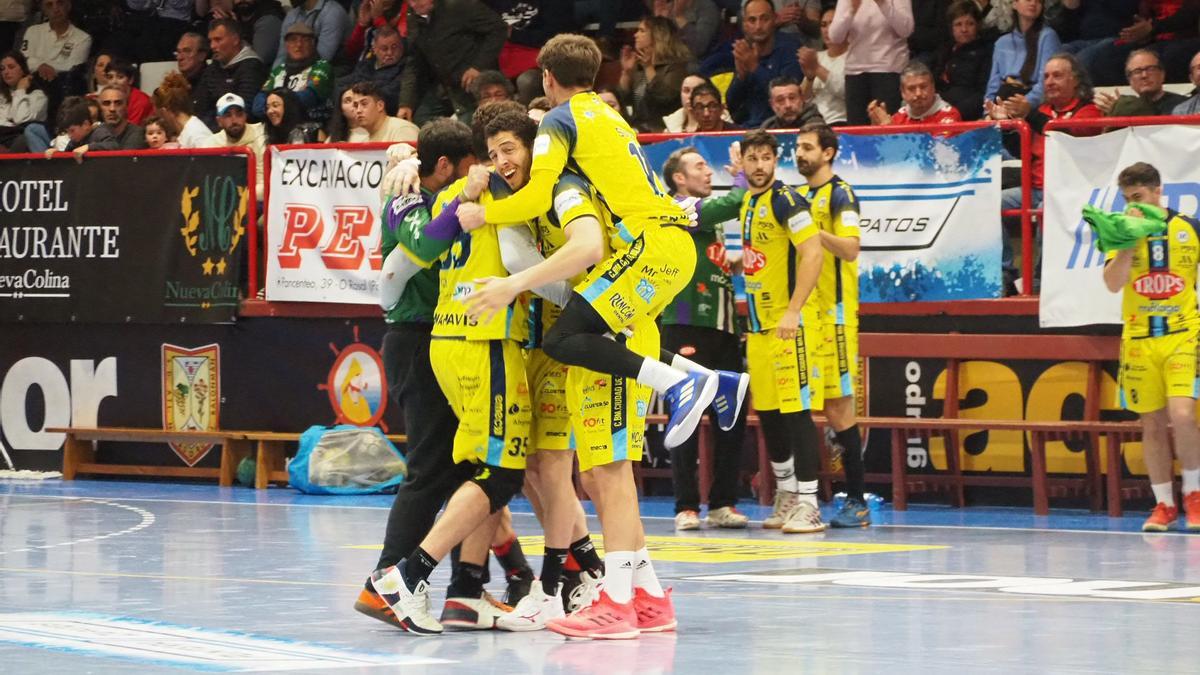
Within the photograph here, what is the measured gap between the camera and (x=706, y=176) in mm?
10703

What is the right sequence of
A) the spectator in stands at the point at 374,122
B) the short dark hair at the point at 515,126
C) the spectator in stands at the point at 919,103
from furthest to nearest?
the spectator in stands at the point at 374,122, the spectator in stands at the point at 919,103, the short dark hair at the point at 515,126

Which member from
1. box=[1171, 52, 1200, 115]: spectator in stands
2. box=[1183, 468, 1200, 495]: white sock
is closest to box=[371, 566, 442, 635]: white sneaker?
box=[1183, 468, 1200, 495]: white sock

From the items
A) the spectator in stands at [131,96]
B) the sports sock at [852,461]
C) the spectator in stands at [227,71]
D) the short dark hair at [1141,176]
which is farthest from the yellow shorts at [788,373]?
the spectator in stands at [131,96]

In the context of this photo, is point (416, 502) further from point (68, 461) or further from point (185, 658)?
point (68, 461)

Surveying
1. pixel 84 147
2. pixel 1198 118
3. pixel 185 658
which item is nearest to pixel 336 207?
pixel 84 147

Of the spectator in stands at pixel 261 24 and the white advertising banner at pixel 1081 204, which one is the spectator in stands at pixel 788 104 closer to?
the white advertising banner at pixel 1081 204

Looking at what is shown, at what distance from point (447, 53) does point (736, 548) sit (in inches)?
318

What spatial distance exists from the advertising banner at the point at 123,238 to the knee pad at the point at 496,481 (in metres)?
9.50

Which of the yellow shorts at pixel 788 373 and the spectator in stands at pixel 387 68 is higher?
the spectator in stands at pixel 387 68

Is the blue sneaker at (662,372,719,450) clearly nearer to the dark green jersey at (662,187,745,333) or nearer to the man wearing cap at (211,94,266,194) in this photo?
the dark green jersey at (662,187,745,333)

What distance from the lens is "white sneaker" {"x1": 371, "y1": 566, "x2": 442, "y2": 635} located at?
7219 millimetres

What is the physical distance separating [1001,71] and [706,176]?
5.33 m

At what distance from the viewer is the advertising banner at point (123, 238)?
53.8ft

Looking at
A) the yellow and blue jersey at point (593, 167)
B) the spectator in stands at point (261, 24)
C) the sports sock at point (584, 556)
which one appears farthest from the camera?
the spectator in stands at point (261, 24)
